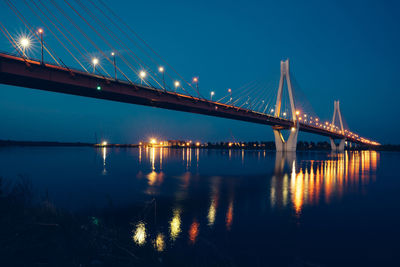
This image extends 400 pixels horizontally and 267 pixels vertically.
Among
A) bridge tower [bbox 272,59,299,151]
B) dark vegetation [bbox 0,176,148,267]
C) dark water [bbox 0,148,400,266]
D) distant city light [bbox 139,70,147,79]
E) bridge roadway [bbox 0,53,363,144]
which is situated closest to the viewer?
dark vegetation [bbox 0,176,148,267]

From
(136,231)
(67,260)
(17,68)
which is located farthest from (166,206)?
(17,68)

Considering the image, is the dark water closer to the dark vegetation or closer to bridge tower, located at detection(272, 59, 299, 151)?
the dark vegetation

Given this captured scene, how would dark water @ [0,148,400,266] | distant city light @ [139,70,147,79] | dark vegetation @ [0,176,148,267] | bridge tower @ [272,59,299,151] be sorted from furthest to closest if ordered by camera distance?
1. bridge tower @ [272,59,299,151]
2. distant city light @ [139,70,147,79]
3. dark water @ [0,148,400,266]
4. dark vegetation @ [0,176,148,267]

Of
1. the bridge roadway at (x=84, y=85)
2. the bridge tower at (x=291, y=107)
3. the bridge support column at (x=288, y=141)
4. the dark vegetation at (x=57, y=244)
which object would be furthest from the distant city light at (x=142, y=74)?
the bridge support column at (x=288, y=141)

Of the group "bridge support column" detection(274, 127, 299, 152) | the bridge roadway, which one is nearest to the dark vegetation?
the bridge roadway

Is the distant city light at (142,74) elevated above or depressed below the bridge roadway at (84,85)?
above

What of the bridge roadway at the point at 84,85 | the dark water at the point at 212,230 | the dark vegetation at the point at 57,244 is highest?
the bridge roadway at the point at 84,85

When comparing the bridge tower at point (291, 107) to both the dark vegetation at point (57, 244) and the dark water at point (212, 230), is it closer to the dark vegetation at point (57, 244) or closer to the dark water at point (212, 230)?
the dark water at point (212, 230)

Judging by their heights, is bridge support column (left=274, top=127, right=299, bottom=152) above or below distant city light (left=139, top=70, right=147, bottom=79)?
below

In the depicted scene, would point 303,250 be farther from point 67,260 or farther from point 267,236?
point 67,260

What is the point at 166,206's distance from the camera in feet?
42.6

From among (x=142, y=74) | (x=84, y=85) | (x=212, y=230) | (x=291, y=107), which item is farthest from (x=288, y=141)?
(x=212, y=230)

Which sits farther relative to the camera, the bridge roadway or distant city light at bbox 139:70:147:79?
distant city light at bbox 139:70:147:79

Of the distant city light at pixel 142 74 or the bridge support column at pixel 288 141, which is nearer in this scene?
the distant city light at pixel 142 74
